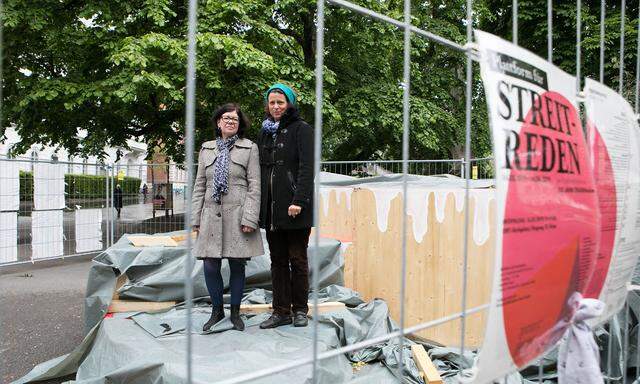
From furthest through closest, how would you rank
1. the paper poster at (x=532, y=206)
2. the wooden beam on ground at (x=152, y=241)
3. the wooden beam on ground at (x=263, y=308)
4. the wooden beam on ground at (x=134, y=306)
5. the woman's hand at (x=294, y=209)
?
1. the wooden beam on ground at (x=152, y=241)
2. the wooden beam on ground at (x=134, y=306)
3. the wooden beam on ground at (x=263, y=308)
4. the woman's hand at (x=294, y=209)
5. the paper poster at (x=532, y=206)

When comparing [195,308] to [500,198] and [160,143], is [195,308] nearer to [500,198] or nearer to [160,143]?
[500,198]

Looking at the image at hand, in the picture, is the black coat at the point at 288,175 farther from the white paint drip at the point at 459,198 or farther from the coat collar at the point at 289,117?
the white paint drip at the point at 459,198

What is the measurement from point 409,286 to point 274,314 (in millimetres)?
1614

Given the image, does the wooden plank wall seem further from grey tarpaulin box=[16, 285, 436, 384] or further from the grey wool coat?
the grey wool coat

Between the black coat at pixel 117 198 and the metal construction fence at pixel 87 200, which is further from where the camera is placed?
the black coat at pixel 117 198

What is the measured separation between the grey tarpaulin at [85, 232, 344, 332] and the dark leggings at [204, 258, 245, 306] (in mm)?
685

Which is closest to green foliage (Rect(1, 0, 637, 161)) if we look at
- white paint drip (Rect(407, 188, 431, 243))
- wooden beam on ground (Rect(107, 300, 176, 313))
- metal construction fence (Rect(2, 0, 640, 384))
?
metal construction fence (Rect(2, 0, 640, 384))

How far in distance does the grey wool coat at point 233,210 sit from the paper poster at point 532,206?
7.78 ft

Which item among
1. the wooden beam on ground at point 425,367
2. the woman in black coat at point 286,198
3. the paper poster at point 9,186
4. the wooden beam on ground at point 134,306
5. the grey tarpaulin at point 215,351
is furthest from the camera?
the paper poster at point 9,186

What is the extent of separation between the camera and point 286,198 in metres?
A: 3.50

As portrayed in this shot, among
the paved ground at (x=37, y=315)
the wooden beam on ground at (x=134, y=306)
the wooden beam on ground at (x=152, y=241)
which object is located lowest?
the paved ground at (x=37, y=315)

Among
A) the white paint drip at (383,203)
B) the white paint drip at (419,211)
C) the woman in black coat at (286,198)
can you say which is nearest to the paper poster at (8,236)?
the woman in black coat at (286,198)

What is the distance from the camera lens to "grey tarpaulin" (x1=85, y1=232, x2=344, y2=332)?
4.17 metres

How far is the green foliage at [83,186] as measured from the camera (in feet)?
26.8
